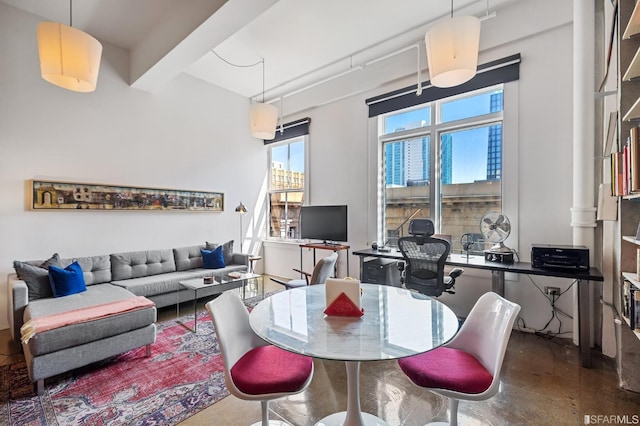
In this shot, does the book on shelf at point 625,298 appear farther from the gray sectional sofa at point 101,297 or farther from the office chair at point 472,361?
the gray sectional sofa at point 101,297

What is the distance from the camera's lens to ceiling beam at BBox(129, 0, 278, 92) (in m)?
2.64

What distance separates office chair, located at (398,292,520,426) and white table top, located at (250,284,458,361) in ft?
0.62

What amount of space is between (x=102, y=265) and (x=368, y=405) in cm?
369

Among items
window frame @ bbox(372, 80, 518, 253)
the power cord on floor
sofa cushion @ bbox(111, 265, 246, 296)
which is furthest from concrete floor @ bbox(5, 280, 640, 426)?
sofa cushion @ bbox(111, 265, 246, 296)

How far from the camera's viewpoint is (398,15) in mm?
3322

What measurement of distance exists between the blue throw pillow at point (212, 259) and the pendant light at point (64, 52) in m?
2.73

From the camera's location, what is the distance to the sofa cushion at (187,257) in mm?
4434

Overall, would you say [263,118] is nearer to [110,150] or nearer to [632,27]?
[110,150]

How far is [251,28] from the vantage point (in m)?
3.53

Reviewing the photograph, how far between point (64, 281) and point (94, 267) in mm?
666

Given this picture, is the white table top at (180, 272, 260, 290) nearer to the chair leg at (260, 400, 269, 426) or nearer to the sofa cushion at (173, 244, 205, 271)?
the sofa cushion at (173, 244, 205, 271)

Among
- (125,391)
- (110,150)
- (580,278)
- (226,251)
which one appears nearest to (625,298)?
(580,278)

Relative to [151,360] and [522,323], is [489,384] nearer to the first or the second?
[522,323]

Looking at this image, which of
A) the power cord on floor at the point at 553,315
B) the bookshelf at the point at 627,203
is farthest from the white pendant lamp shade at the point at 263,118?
the power cord on floor at the point at 553,315
